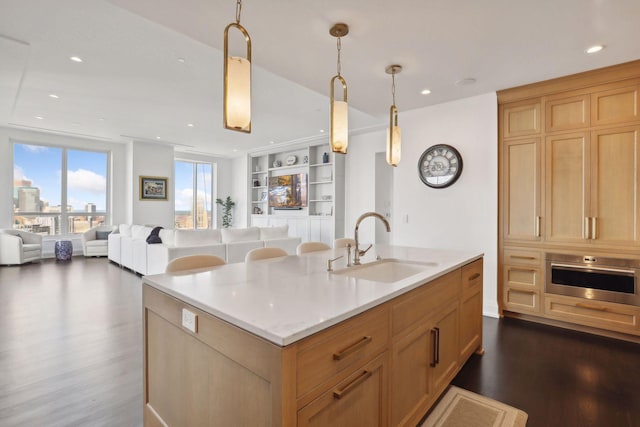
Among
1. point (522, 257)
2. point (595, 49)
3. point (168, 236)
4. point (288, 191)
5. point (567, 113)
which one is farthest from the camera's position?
point (288, 191)

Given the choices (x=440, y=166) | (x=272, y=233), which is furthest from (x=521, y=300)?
(x=272, y=233)

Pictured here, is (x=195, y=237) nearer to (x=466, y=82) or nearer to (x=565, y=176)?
(x=466, y=82)

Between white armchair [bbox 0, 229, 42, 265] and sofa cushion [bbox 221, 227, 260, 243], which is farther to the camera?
white armchair [bbox 0, 229, 42, 265]

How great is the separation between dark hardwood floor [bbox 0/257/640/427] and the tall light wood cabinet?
2.07 feet

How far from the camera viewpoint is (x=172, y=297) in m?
1.33

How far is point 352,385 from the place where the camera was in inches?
43.0

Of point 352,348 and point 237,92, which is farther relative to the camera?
point 237,92

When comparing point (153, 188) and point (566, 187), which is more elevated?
point (153, 188)

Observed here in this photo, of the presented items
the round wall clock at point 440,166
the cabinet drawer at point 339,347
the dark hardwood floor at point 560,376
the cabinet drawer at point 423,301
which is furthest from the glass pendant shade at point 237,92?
the round wall clock at point 440,166

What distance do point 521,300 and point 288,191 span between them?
574 cm

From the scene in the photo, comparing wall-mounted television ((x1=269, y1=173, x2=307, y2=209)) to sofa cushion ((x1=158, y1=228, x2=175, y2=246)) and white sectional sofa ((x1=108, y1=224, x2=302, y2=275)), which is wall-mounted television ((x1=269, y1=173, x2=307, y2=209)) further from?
sofa cushion ((x1=158, y1=228, x2=175, y2=246))

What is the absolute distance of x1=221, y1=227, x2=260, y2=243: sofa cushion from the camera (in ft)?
16.0

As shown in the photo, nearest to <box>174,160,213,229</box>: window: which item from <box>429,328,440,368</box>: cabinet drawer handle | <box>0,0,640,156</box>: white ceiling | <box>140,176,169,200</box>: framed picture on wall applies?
<box>140,176,169,200</box>: framed picture on wall

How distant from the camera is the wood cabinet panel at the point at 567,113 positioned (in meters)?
3.05
